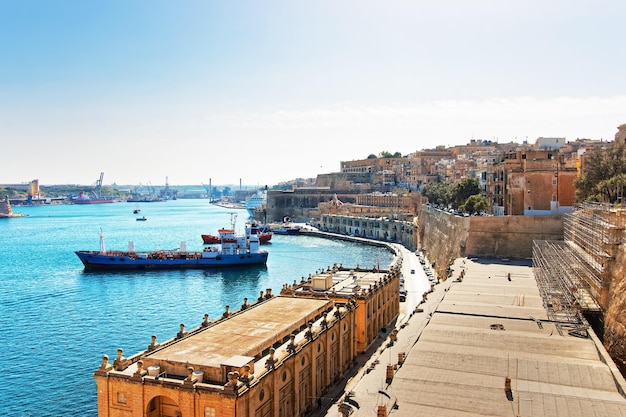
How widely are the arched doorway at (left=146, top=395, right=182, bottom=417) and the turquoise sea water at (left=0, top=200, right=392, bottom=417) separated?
9.67m

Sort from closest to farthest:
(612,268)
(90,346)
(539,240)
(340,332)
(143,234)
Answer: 1. (340,332)
2. (612,268)
3. (90,346)
4. (539,240)
5. (143,234)

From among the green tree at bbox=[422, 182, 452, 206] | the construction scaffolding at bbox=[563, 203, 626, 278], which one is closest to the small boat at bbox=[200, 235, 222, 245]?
the green tree at bbox=[422, 182, 452, 206]

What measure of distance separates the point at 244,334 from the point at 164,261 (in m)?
50.6

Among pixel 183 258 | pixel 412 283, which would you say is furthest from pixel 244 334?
pixel 183 258

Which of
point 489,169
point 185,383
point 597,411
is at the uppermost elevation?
point 489,169

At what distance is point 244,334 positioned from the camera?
773 inches

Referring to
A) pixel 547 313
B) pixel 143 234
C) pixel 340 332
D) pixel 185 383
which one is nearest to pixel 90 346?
pixel 340 332

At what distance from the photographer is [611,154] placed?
4866 cm

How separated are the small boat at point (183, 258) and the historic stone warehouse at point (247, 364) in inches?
1687

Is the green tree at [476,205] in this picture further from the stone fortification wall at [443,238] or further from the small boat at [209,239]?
the small boat at [209,239]

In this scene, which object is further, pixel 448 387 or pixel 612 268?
pixel 612 268

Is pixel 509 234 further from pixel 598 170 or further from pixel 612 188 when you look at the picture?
pixel 598 170

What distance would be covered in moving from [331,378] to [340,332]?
217cm

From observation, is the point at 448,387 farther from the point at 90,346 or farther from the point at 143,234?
the point at 143,234
